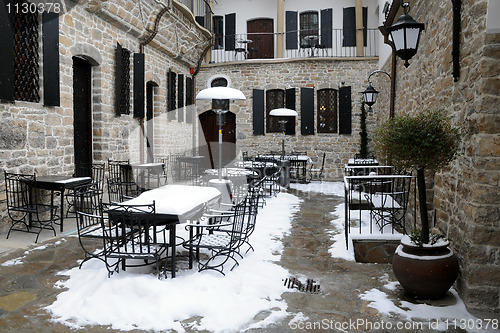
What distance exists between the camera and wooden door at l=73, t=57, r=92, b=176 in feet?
25.7

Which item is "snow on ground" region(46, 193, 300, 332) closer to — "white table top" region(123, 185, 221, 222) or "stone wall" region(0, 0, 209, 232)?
"white table top" region(123, 185, 221, 222)

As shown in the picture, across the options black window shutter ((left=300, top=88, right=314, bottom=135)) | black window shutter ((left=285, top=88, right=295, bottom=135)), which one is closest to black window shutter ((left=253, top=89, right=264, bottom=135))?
black window shutter ((left=285, top=88, right=295, bottom=135))

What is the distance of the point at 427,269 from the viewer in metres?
3.46

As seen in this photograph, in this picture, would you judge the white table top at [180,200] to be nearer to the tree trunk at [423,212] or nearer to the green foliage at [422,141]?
the green foliage at [422,141]

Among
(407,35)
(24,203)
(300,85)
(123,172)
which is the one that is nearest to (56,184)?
(24,203)

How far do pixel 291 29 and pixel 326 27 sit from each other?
1213mm

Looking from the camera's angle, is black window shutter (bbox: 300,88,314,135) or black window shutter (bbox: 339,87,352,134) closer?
A: black window shutter (bbox: 339,87,352,134)

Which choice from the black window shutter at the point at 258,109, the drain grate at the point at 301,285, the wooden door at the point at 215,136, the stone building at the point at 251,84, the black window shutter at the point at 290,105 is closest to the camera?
the stone building at the point at 251,84

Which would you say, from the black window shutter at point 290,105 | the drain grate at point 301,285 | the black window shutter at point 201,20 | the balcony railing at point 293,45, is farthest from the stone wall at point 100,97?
the drain grate at point 301,285

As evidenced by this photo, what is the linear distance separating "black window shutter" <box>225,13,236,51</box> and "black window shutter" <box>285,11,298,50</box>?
76.8 inches

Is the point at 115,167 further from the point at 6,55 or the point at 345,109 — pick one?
the point at 345,109

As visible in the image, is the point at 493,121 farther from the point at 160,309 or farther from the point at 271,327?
the point at 160,309

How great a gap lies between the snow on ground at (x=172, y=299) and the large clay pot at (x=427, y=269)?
107 cm

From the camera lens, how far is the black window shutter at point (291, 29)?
47.9 feet
